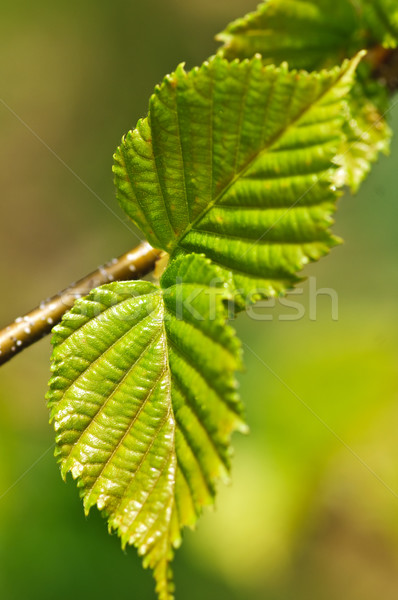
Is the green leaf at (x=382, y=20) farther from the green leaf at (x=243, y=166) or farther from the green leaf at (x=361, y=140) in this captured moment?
the green leaf at (x=243, y=166)

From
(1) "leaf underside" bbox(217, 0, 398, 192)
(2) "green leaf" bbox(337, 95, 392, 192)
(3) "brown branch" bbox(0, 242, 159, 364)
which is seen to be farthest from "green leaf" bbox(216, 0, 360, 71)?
(3) "brown branch" bbox(0, 242, 159, 364)

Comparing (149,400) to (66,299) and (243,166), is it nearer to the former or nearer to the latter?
(66,299)

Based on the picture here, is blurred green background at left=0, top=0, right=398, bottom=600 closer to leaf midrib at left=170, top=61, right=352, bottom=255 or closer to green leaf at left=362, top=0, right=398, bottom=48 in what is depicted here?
green leaf at left=362, top=0, right=398, bottom=48

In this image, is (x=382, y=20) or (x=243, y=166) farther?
(x=382, y=20)

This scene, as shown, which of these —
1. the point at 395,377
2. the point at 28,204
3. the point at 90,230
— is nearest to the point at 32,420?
the point at 90,230

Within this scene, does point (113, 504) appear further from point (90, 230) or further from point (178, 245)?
point (90, 230)

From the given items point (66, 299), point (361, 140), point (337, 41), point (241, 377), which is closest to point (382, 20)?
point (337, 41)
